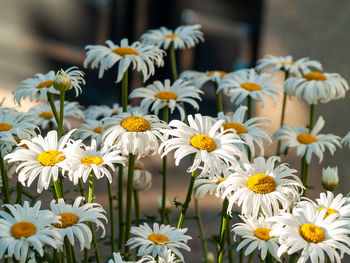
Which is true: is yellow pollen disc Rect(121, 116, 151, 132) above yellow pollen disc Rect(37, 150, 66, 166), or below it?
above

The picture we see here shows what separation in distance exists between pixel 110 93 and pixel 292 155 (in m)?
1.66

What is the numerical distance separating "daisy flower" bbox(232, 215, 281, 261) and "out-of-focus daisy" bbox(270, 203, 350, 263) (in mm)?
45

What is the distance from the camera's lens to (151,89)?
42.6 inches

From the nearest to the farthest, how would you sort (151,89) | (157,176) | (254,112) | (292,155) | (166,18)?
(151,89)
(292,155)
(254,112)
(157,176)
(166,18)

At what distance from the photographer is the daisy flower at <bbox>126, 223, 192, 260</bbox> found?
2.65 ft

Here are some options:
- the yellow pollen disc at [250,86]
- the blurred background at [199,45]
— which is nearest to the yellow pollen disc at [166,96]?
the yellow pollen disc at [250,86]

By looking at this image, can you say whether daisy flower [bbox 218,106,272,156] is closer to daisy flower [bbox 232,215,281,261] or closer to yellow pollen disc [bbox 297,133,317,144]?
daisy flower [bbox 232,215,281,261]

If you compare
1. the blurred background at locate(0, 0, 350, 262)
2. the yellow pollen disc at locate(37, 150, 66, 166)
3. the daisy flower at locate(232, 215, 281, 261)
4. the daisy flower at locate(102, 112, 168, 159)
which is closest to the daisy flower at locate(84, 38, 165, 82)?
the daisy flower at locate(102, 112, 168, 159)

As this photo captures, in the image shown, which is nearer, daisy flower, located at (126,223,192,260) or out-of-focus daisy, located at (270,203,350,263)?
out-of-focus daisy, located at (270,203,350,263)

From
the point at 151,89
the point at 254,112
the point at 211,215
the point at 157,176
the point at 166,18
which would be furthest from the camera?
the point at 166,18

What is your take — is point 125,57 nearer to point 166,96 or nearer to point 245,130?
point 166,96

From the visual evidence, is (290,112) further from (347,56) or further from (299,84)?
(299,84)

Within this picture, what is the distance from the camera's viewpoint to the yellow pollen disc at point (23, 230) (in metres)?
0.70

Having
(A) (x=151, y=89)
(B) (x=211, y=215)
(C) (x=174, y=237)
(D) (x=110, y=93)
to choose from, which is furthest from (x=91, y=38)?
(C) (x=174, y=237)
